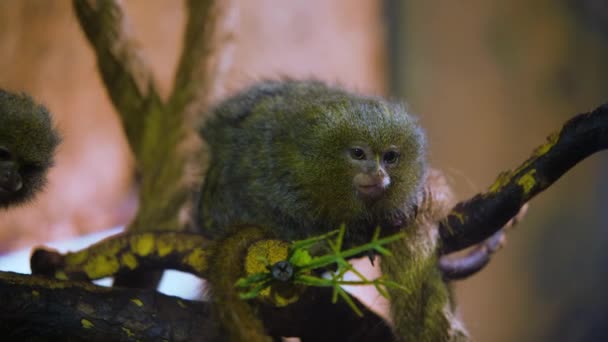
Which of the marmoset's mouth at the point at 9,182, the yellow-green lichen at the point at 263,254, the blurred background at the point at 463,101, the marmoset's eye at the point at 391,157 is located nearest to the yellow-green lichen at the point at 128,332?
the yellow-green lichen at the point at 263,254

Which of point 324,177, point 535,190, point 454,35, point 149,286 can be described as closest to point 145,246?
point 149,286

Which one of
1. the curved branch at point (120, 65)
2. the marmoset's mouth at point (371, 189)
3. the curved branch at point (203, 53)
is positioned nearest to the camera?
the marmoset's mouth at point (371, 189)

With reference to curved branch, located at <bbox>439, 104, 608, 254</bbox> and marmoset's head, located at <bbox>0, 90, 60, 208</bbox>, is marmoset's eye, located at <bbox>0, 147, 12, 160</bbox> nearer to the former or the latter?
marmoset's head, located at <bbox>0, 90, 60, 208</bbox>

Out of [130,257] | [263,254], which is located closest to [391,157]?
[263,254]

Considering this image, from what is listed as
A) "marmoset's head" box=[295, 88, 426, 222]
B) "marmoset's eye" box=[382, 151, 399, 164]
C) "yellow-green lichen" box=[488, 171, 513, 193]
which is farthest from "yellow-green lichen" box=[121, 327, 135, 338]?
"yellow-green lichen" box=[488, 171, 513, 193]

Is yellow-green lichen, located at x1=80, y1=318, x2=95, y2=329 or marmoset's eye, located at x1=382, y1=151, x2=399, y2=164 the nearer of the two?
yellow-green lichen, located at x1=80, y1=318, x2=95, y2=329

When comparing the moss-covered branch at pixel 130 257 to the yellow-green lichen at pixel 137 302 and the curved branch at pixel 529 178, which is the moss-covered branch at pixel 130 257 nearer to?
the yellow-green lichen at pixel 137 302
